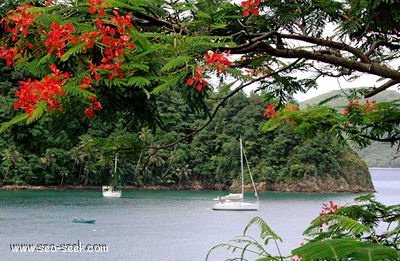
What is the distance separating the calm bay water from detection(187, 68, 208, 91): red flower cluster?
19135 mm

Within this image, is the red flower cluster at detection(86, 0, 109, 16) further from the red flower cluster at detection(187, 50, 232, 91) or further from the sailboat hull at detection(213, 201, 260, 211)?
the sailboat hull at detection(213, 201, 260, 211)

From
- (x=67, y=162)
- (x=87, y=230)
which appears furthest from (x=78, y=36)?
(x=67, y=162)

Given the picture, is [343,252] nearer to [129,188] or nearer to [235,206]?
[235,206]

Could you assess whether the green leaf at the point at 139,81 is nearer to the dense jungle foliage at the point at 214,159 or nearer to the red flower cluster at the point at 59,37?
the red flower cluster at the point at 59,37

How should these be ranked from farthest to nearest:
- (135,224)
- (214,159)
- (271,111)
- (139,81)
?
(214,159), (135,224), (271,111), (139,81)

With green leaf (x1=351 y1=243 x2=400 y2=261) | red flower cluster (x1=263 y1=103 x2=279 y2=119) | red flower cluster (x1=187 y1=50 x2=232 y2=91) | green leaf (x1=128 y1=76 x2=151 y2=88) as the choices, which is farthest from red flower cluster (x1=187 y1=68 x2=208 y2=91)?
red flower cluster (x1=263 y1=103 x2=279 y2=119)

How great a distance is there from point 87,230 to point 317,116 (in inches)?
986

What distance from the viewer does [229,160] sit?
57.6m

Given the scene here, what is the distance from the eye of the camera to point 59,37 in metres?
2.18

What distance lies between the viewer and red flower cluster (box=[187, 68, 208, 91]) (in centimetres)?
219

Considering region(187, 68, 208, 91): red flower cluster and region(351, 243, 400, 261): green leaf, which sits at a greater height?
region(187, 68, 208, 91): red flower cluster

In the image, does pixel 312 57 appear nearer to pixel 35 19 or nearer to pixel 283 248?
pixel 35 19

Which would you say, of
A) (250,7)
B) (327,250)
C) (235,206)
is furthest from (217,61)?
(235,206)

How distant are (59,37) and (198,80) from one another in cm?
54
